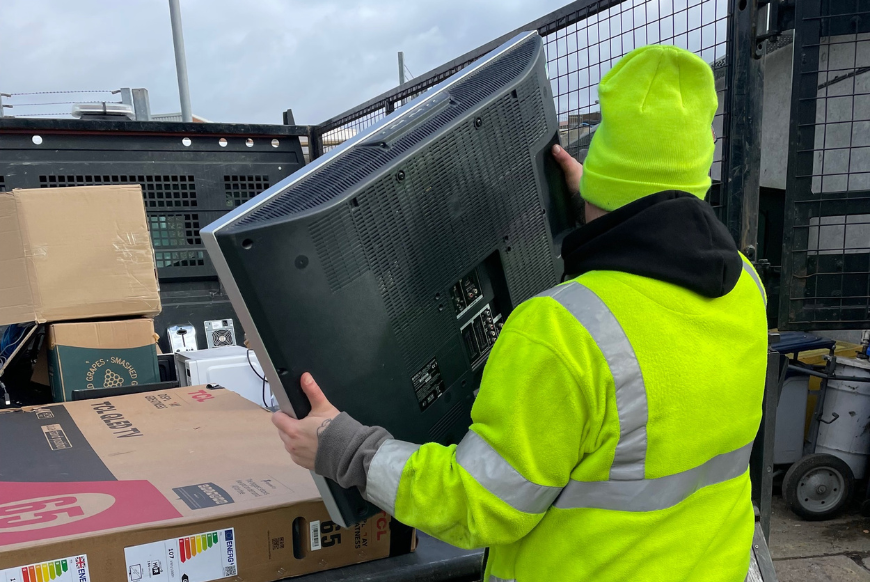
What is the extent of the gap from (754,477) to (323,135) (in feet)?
8.54

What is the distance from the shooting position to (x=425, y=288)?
109 cm

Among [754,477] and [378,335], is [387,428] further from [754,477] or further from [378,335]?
[754,477]

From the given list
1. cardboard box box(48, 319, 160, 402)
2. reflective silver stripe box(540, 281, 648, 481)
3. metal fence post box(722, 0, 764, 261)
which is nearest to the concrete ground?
metal fence post box(722, 0, 764, 261)

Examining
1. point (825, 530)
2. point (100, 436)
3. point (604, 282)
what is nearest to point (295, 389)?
point (604, 282)

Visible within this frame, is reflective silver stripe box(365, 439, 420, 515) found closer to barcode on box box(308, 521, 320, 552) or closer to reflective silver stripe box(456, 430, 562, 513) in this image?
reflective silver stripe box(456, 430, 562, 513)

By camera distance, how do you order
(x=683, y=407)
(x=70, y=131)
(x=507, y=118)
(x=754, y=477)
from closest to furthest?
(x=683, y=407) < (x=507, y=118) < (x=754, y=477) < (x=70, y=131)

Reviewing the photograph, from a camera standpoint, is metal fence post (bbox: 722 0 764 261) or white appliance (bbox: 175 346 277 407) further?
white appliance (bbox: 175 346 277 407)

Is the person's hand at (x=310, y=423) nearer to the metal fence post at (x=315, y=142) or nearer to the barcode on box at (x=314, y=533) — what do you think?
the barcode on box at (x=314, y=533)

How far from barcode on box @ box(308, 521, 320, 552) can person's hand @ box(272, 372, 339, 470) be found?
0.27 m

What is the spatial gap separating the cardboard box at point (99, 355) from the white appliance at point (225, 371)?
0.47ft

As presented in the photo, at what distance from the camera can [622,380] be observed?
0.85m

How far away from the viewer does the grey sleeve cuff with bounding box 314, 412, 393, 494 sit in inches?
38.3

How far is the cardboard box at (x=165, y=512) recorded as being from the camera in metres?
1.11

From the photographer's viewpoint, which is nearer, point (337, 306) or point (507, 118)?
point (337, 306)
